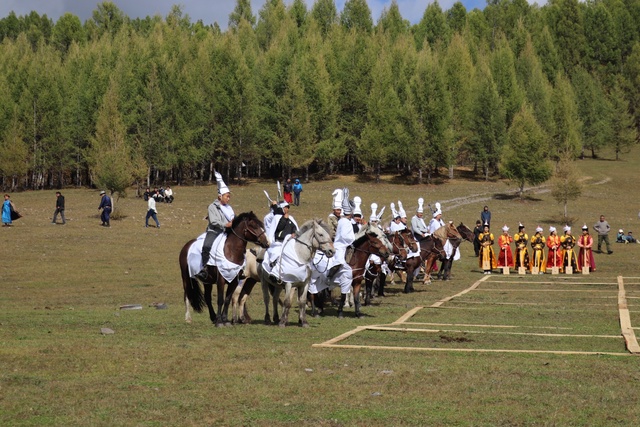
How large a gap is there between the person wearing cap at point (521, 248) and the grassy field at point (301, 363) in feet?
18.0

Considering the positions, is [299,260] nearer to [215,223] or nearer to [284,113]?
[215,223]

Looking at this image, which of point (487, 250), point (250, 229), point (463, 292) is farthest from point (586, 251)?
point (250, 229)

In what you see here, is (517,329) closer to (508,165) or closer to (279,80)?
(508,165)

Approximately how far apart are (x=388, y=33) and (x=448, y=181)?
32.2 m

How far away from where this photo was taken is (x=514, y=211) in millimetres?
63969

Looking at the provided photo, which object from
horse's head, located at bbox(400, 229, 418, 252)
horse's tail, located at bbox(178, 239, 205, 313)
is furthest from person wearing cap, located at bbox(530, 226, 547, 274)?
horse's tail, located at bbox(178, 239, 205, 313)

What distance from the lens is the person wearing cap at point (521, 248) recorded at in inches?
1423

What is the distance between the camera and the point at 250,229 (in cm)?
1736

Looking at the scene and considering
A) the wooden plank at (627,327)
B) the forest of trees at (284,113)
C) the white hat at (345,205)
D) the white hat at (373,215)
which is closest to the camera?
the wooden plank at (627,327)

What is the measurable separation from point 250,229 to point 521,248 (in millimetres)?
21667

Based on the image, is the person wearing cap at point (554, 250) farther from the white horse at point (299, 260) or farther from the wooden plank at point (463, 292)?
the white horse at point (299, 260)

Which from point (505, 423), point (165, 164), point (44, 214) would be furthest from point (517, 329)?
point (165, 164)

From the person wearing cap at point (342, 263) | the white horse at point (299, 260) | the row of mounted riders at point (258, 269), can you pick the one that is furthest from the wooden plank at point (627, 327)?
the person wearing cap at point (342, 263)

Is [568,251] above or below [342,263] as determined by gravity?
below
